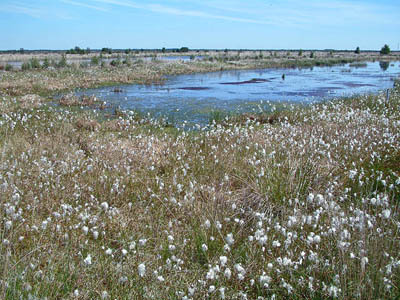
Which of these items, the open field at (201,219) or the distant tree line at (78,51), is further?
the distant tree line at (78,51)

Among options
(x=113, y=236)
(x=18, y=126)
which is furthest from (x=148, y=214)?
(x=18, y=126)

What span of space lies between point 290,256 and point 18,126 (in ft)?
31.6

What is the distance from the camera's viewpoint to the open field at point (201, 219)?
3.33 m

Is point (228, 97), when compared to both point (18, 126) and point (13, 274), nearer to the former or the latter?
point (18, 126)

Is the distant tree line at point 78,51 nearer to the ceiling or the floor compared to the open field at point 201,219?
nearer to the ceiling

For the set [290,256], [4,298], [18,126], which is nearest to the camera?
[4,298]

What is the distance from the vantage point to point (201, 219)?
4668 mm

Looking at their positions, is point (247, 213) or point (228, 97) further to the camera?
point (228, 97)

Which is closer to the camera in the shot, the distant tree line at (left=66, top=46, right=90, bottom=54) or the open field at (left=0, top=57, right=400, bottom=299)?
the open field at (left=0, top=57, right=400, bottom=299)

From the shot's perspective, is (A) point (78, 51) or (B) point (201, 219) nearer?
(B) point (201, 219)

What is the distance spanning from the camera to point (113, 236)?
4879mm

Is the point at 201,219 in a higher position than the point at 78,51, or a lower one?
lower

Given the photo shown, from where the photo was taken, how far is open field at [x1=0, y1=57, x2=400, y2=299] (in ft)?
10.9

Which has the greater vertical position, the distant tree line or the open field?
the distant tree line
